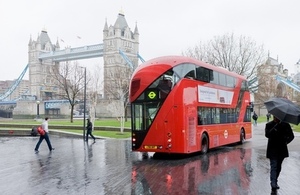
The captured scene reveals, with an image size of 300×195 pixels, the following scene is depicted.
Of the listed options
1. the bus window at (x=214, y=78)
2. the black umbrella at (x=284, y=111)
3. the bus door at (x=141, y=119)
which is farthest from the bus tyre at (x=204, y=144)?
the black umbrella at (x=284, y=111)

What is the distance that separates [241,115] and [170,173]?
36.1 ft

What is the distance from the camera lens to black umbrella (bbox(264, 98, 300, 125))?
773cm

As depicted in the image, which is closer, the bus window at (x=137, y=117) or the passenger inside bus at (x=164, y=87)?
the passenger inside bus at (x=164, y=87)

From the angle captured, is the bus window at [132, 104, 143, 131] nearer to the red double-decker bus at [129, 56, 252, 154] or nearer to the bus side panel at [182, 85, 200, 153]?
the red double-decker bus at [129, 56, 252, 154]

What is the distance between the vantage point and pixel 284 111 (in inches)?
307

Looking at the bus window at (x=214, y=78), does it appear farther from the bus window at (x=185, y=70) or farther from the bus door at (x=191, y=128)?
the bus door at (x=191, y=128)

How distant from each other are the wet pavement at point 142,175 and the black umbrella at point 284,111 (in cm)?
209

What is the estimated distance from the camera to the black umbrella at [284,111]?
25.4ft

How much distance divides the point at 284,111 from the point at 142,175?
200 inches

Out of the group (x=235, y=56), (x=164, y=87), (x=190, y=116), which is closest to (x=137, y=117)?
(x=164, y=87)

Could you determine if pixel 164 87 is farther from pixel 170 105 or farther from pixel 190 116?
pixel 190 116

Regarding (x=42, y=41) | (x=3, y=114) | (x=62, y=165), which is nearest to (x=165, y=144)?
(x=62, y=165)

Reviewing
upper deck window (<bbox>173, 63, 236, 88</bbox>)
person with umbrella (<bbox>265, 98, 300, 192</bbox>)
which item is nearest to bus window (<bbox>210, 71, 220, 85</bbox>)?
upper deck window (<bbox>173, 63, 236, 88</bbox>)

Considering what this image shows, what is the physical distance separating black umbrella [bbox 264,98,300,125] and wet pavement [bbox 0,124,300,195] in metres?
2.09
